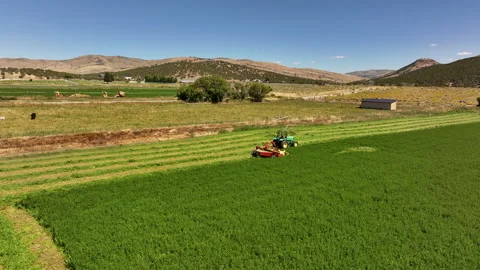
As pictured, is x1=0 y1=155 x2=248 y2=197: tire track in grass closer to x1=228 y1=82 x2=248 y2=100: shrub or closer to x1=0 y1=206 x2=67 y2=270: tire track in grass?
x1=0 y1=206 x2=67 y2=270: tire track in grass

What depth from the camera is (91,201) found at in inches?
590

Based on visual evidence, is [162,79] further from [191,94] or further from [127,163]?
[127,163]

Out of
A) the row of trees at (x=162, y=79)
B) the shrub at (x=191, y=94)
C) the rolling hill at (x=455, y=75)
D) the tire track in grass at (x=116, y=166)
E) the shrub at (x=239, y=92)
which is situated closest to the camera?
the tire track in grass at (x=116, y=166)

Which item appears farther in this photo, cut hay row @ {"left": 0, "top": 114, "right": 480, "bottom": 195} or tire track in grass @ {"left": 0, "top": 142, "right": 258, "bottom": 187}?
tire track in grass @ {"left": 0, "top": 142, "right": 258, "bottom": 187}

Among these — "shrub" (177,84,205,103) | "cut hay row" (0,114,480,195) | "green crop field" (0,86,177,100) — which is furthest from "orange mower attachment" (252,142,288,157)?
"green crop field" (0,86,177,100)

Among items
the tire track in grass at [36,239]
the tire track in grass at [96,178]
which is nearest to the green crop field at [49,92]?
the tire track in grass at [96,178]

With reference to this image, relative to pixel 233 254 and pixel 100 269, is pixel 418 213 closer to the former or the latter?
pixel 233 254

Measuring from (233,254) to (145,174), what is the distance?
11301mm

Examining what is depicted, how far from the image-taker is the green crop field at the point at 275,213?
10.2 meters

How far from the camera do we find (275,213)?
13648 mm

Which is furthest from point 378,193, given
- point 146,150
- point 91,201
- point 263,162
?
point 146,150

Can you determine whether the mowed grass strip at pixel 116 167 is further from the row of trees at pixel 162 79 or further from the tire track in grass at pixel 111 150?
the row of trees at pixel 162 79

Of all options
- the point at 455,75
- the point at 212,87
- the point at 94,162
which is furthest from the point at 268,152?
the point at 455,75

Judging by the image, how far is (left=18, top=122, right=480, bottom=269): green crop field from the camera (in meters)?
10.2
